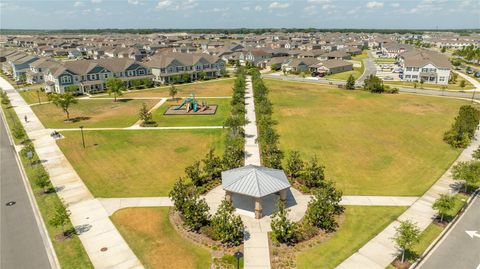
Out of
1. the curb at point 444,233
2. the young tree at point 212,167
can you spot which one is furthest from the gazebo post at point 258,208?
the curb at point 444,233

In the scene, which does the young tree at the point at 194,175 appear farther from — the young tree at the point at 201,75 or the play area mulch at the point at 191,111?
the young tree at the point at 201,75

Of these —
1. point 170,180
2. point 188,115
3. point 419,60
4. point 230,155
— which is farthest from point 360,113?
point 419,60

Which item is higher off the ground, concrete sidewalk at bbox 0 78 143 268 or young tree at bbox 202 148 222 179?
young tree at bbox 202 148 222 179

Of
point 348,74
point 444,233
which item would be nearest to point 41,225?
point 444,233

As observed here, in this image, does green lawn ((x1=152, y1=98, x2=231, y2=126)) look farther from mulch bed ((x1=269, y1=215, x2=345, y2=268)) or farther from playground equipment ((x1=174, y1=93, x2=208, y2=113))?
mulch bed ((x1=269, y1=215, x2=345, y2=268))

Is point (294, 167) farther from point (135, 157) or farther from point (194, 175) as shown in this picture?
point (135, 157)

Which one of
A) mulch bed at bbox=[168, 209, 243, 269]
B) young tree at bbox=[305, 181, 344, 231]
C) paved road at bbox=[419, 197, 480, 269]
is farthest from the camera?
young tree at bbox=[305, 181, 344, 231]

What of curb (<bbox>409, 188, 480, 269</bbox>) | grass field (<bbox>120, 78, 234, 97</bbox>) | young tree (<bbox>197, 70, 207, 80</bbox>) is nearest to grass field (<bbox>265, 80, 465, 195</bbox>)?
curb (<bbox>409, 188, 480, 269</bbox>)

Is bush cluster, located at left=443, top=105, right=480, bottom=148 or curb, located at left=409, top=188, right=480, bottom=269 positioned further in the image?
bush cluster, located at left=443, top=105, right=480, bottom=148
